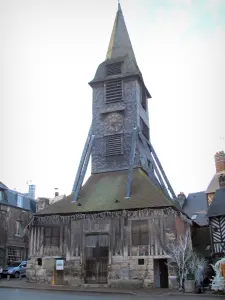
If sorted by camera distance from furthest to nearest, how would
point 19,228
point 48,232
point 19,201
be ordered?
1. point 19,201
2. point 19,228
3. point 48,232

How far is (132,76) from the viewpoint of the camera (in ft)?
78.1

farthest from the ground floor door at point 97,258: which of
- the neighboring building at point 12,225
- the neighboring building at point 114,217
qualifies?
the neighboring building at point 12,225

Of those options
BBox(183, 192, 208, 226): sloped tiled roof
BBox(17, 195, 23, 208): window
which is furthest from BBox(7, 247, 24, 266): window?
BBox(183, 192, 208, 226): sloped tiled roof

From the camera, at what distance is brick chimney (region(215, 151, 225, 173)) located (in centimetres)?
3191

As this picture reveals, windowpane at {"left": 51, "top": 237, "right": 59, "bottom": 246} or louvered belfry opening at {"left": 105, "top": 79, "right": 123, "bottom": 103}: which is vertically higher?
louvered belfry opening at {"left": 105, "top": 79, "right": 123, "bottom": 103}

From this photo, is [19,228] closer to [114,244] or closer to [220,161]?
[114,244]

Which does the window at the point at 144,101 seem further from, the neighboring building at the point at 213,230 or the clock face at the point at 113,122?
the neighboring building at the point at 213,230

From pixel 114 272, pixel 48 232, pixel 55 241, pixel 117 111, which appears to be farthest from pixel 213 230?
pixel 48 232

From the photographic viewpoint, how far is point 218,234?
2238 centimetres

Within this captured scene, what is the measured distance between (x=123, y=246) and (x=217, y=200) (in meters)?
9.47

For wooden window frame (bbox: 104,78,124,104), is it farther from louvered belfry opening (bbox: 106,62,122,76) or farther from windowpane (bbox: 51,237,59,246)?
windowpane (bbox: 51,237,59,246)

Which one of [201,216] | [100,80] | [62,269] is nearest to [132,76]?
[100,80]

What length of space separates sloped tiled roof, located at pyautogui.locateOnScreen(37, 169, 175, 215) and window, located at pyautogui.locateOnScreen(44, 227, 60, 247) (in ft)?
3.11

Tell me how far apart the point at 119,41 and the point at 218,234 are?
1591 cm
